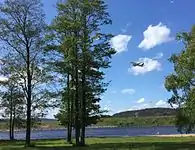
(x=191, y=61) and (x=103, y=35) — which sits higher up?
(x=103, y=35)

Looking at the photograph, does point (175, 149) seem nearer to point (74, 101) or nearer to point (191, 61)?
point (191, 61)

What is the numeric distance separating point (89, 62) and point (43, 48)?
187 inches

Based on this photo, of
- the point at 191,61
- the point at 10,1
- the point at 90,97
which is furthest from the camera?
the point at 90,97

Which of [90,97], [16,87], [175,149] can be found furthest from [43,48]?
[175,149]

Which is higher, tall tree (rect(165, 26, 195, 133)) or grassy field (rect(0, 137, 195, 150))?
tall tree (rect(165, 26, 195, 133))

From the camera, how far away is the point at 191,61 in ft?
130

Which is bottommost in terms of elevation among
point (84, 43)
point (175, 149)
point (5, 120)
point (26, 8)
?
point (175, 149)

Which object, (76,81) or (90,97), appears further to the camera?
(90,97)

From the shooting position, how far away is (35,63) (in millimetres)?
44500

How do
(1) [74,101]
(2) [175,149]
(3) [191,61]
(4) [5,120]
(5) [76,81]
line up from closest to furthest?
(2) [175,149] → (3) [191,61] → (5) [76,81] → (1) [74,101] → (4) [5,120]

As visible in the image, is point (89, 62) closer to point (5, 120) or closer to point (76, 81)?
point (76, 81)

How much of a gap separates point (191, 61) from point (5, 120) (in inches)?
1970

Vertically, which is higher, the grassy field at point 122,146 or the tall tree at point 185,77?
the tall tree at point 185,77

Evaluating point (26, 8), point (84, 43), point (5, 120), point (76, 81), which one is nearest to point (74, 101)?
point (76, 81)
